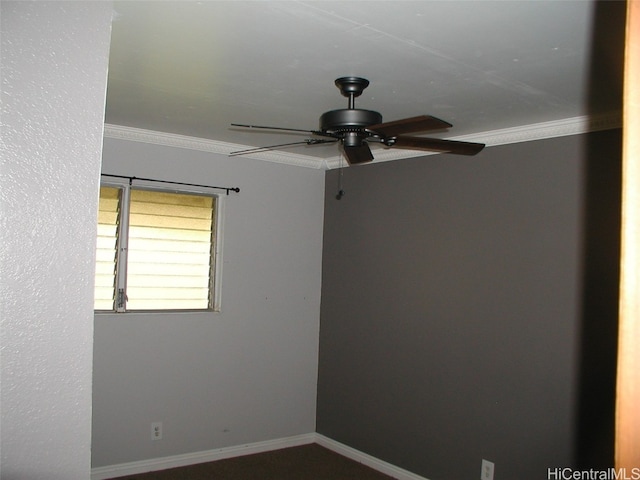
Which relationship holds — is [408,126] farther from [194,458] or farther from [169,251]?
[194,458]

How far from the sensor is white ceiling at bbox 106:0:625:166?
6.84 feet

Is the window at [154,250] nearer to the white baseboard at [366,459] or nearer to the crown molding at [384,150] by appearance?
the crown molding at [384,150]

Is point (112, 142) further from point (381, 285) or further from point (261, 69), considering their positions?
point (381, 285)

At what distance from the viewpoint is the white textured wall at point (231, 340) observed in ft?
13.5

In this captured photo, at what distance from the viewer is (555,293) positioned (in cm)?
344

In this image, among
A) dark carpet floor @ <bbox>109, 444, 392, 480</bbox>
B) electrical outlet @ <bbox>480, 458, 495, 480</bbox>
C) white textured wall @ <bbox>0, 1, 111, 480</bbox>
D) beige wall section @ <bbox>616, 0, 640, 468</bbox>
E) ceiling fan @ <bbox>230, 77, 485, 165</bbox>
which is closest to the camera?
beige wall section @ <bbox>616, 0, 640, 468</bbox>

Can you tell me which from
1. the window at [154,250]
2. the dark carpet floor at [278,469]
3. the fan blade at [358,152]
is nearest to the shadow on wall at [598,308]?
the fan blade at [358,152]

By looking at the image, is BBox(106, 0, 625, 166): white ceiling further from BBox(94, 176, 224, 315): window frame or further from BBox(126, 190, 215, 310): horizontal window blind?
BBox(126, 190, 215, 310): horizontal window blind

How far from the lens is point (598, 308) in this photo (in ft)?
10.5

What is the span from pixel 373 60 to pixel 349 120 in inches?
12.8

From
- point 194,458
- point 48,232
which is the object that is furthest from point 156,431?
point 48,232

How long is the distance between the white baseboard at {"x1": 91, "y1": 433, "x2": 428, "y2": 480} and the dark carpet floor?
0.15ft

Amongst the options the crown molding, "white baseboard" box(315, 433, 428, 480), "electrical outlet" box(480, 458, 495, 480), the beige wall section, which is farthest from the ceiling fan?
"white baseboard" box(315, 433, 428, 480)

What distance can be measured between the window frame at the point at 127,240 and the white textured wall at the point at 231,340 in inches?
1.9
